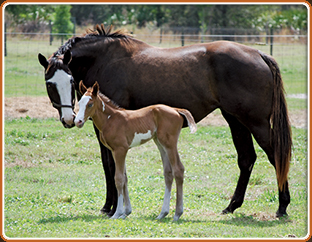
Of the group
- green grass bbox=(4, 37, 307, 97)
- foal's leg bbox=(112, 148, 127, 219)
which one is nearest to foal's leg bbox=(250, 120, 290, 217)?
foal's leg bbox=(112, 148, 127, 219)

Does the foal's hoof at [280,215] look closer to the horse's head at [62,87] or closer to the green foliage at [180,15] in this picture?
the horse's head at [62,87]

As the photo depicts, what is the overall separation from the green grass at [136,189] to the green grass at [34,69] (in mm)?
3963

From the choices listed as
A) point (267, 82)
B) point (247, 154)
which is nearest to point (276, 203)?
point (247, 154)

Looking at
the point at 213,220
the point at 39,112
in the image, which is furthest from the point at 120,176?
the point at 39,112

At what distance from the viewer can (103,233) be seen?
15.1ft

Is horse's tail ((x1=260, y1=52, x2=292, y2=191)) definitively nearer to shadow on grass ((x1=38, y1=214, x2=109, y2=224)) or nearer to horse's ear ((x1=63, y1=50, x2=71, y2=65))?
shadow on grass ((x1=38, y1=214, x2=109, y2=224))

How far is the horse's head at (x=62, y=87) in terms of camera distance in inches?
198

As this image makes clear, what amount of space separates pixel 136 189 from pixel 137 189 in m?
0.02

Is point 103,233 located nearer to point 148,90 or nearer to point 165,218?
point 165,218

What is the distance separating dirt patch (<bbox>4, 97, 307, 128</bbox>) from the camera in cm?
1155

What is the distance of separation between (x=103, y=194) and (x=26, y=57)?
1300 cm

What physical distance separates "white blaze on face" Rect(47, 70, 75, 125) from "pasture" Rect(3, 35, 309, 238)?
1.35 m

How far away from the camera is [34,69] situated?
16703 mm

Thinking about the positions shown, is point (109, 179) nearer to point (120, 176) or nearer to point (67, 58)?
point (120, 176)
